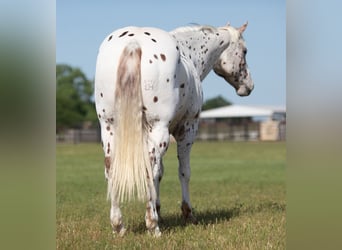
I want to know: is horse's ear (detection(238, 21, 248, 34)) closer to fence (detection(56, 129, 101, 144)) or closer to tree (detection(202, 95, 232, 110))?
fence (detection(56, 129, 101, 144))

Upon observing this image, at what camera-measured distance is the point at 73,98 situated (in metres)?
76.6

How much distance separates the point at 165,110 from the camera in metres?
4.82

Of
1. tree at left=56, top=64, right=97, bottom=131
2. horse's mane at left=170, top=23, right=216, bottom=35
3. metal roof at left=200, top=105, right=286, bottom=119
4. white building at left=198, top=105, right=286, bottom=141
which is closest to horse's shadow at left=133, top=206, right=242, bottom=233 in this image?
horse's mane at left=170, top=23, right=216, bottom=35

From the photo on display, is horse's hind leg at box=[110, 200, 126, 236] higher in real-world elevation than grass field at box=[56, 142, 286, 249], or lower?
higher

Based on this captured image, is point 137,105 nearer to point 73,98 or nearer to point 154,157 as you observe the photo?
point 154,157

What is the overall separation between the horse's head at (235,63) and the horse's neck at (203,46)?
0.13 meters

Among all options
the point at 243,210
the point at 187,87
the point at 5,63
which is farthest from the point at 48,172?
the point at 243,210

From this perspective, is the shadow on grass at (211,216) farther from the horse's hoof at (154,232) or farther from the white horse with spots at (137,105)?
the white horse with spots at (137,105)

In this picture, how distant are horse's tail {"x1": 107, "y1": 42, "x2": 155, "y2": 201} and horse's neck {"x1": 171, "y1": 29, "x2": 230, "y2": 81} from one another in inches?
64.3

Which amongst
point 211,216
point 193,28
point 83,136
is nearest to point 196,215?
point 211,216

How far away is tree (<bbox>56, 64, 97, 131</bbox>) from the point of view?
69.9 m

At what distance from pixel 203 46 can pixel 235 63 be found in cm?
89

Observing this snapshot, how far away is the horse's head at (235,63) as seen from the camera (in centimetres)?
719

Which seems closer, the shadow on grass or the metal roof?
the shadow on grass
